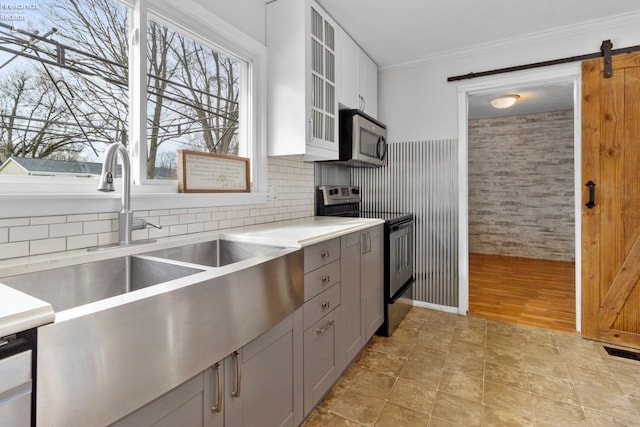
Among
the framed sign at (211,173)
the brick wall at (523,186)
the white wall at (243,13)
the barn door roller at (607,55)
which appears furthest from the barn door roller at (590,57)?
the brick wall at (523,186)

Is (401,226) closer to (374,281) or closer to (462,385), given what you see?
(374,281)

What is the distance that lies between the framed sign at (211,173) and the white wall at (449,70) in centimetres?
191

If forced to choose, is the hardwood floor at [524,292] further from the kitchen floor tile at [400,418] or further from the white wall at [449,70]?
the white wall at [449,70]

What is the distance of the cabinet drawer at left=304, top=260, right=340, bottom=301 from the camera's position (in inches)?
61.1

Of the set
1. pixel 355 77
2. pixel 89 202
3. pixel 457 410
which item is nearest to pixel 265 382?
pixel 89 202

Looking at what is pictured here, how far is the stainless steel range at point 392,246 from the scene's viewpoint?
257 centimetres

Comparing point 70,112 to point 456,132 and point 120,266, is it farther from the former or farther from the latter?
point 456,132

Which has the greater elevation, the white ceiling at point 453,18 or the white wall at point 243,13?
the white ceiling at point 453,18

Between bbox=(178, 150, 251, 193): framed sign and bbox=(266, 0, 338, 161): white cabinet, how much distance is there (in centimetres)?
31

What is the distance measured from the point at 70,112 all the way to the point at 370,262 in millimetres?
1879

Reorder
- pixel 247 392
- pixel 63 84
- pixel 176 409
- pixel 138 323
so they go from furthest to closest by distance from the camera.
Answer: pixel 63 84 → pixel 247 392 → pixel 176 409 → pixel 138 323

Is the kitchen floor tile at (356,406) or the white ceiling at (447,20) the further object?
the white ceiling at (447,20)

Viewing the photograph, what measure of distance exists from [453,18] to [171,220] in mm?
2544

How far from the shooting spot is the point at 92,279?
1.18 metres
